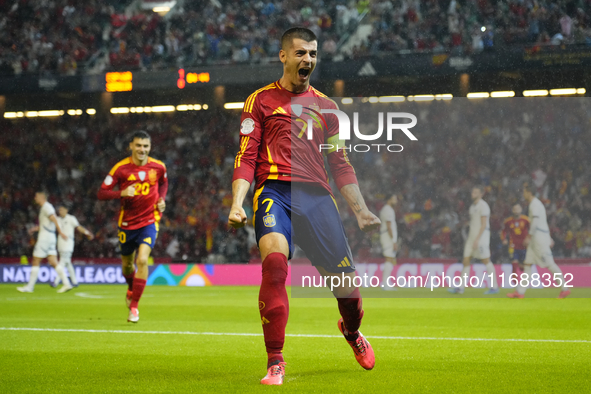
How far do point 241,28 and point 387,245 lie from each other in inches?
428

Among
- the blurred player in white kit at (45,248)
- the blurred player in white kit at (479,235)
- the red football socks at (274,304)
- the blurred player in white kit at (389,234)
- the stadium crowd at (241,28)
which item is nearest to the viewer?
the red football socks at (274,304)

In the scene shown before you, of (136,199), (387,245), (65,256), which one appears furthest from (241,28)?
(136,199)

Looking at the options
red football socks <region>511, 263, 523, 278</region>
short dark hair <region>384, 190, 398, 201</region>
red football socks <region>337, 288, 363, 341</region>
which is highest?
short dark hair <region>384, 190, 398, 201</region>

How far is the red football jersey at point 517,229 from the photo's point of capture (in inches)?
543

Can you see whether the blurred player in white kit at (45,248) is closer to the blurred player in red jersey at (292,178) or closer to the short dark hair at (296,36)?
the blurred player in red jersey at (292,178)

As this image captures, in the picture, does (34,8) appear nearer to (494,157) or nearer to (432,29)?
(432,29)

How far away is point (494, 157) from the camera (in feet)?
65.0

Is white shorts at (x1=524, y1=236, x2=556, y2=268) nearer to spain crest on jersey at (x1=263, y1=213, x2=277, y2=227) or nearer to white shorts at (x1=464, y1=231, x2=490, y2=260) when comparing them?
white shorts at (x1=464, y1=231, x2=490, y2=260)

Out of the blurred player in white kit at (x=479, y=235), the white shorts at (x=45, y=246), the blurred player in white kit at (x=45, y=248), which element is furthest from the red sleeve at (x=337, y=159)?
the white shorts at (x=45, y=246)

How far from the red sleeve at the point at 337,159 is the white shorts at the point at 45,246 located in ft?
42.8

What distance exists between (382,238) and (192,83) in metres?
8.92

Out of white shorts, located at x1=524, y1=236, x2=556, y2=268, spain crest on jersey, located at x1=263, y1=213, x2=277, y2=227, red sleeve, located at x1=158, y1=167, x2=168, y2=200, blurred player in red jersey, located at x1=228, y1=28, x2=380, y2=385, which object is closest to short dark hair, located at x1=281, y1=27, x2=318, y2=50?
blurred player in red jersey, located at x1=228, y1=28, x2=380, y2=385

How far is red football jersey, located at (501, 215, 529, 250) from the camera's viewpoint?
13797 millimetres

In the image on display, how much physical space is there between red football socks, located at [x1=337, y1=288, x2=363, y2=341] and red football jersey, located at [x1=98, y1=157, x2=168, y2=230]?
5154 millimetres
